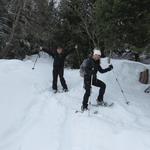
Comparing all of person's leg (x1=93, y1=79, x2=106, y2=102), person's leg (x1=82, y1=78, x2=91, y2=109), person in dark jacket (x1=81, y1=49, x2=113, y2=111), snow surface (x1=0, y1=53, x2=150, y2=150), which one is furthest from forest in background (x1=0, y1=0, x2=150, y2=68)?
person's leg (x1=82, y1=78, x2=91, y2=109)

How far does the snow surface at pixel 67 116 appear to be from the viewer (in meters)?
10.0

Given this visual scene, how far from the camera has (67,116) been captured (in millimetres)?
12273

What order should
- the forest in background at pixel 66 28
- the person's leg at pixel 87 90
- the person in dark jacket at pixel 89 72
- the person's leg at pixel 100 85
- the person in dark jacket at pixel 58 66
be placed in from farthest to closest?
the person in dark jacket at pixel 58 66
the forest in background at pixel 66 28
the person's leg at pixel 100 85
the person's leg at pixel 87 90
the person in dark jacket at pixel 89 72

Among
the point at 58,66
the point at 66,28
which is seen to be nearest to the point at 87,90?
the point at 58,66

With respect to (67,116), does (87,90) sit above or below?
above

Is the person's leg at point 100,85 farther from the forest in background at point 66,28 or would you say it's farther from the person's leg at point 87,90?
the forest in background at point 66,28

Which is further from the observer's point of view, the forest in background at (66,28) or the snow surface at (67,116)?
the forest in background at (66,28)

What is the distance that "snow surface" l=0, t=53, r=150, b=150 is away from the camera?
10023 mm

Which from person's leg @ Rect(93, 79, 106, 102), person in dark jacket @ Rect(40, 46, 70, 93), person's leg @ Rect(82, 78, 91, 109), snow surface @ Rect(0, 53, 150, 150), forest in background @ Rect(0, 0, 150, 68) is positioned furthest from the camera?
person in dark jacket @ Rect(40, 46, 70, 93)

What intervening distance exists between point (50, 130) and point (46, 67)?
9429 millimetres

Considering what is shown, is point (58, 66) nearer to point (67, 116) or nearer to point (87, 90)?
point (87, 90)

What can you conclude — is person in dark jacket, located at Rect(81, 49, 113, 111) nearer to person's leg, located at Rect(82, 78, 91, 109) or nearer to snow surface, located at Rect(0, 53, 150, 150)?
person's leg, located at Rect(82, 78, 91, 109)

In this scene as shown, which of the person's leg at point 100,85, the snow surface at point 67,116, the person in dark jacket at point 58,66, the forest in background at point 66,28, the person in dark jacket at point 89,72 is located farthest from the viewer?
the person in dark jacket at point 58,66

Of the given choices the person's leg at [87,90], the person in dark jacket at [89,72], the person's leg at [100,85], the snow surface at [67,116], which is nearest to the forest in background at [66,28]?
the snow surface at [67,116]
